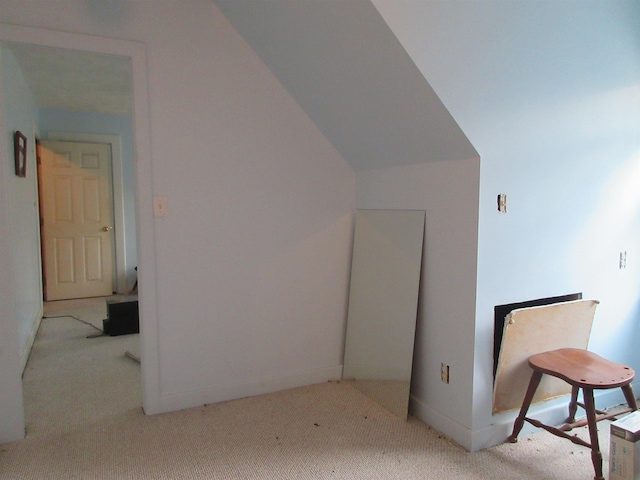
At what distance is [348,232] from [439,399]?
1.17m

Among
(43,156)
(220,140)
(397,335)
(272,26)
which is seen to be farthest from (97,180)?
(397,335)

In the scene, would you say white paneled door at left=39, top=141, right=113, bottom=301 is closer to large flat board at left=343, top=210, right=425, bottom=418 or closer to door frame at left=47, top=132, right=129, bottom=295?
door frame at left=47, top=132, right=129, bottom=295

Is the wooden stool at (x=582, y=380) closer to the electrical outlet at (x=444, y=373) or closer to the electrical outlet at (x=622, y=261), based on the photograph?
the electrical outlet at (x=444, y=373)

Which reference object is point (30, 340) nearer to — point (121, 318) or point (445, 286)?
point (121, 318)

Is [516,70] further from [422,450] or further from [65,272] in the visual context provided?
[65,272]

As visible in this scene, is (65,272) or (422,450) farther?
(65,272)

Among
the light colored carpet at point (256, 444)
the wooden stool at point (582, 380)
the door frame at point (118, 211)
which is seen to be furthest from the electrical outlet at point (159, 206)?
the door frame at point (118, 211)

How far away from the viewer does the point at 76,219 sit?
5.44m

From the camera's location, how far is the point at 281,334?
2.83 m

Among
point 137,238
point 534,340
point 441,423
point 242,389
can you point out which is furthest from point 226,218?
point 534,340

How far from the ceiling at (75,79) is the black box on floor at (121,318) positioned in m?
1.75

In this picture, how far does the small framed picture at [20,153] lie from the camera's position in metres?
3.29

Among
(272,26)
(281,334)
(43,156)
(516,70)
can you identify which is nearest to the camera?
(516,70)

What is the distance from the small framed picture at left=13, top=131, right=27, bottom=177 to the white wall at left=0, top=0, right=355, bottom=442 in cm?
A: 153
